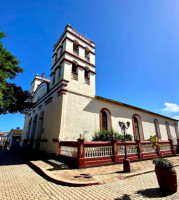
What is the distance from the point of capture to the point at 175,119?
2562 centimetres

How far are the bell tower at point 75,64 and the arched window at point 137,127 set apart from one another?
8582 millimetres

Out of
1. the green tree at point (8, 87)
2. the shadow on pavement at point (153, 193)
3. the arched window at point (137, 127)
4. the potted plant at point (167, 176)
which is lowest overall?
the shadow on pavement at point (153, 193)

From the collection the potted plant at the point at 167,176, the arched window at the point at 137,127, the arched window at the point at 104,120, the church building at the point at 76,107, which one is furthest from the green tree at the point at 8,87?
the arched window at the point at 137,127

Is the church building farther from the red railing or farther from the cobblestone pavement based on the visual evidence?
the cobblestone pavement

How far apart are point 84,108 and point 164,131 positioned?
18.0 m

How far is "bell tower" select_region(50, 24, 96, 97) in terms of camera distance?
13.0 metres

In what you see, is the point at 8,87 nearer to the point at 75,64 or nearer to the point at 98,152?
the point at 75,64

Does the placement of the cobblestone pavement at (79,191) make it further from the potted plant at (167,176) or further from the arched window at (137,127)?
the arched window at (137,127)

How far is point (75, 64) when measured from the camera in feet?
47.9

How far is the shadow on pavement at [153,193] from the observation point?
3.80 metres

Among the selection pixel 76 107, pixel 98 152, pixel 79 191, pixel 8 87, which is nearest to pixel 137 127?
pixel 76 107

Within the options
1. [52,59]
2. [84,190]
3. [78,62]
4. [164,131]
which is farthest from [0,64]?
[164,131]

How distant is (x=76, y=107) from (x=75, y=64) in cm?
604

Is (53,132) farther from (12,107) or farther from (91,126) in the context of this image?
(12,107)
